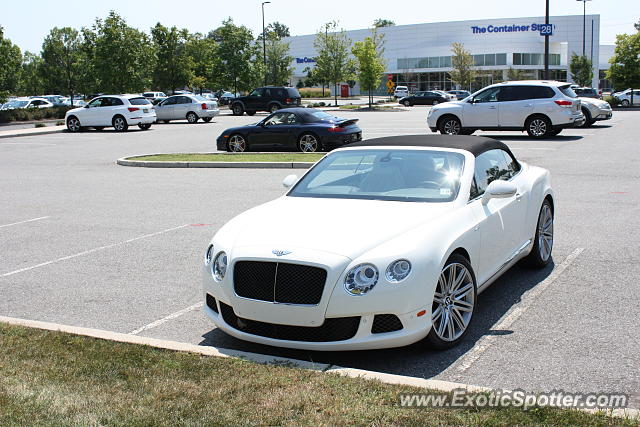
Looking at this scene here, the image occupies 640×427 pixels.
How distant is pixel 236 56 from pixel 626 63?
3019 centimetres

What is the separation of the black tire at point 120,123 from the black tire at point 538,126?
1942 centimetres

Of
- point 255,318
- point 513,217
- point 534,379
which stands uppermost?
point 513,217

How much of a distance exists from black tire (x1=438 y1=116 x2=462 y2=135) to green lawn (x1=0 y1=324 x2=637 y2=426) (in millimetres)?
19903

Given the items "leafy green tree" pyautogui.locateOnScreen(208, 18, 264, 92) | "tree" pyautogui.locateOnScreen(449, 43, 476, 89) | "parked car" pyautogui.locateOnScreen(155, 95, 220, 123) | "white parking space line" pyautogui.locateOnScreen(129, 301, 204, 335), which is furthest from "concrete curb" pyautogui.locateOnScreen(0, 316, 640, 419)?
"tree" pyautogui.locateOnScreen(449, 43, 476, 89)

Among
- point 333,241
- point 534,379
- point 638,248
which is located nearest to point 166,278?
point 333,241

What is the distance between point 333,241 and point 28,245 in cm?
581

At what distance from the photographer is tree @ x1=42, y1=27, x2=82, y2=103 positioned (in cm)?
6938

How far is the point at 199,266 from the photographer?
7906 millimetres

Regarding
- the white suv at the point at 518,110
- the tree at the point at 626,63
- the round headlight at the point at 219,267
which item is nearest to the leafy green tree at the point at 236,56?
the tree at the point at 626,63

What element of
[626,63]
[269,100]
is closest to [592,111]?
[269,100]

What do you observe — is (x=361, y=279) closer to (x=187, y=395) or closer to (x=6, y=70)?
(x=187, y=395)

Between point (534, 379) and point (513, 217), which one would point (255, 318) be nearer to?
point (534, 379)

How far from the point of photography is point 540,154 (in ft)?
60.1

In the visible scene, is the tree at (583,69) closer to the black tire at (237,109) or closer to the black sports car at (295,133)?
the black tire at (237,109)
